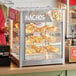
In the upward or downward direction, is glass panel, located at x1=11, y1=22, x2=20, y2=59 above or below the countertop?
above

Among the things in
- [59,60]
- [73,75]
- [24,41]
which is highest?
[24,41]

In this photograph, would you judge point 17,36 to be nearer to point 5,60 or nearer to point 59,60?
point 5,60

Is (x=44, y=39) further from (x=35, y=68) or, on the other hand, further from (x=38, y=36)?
(x=35, y=68)

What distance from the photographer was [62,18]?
209 cm

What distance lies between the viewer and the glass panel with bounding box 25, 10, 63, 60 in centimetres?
201

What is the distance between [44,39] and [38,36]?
0.06 metres

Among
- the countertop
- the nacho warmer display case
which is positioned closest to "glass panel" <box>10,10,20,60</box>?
the nacho warmer display case

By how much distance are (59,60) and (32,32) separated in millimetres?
335

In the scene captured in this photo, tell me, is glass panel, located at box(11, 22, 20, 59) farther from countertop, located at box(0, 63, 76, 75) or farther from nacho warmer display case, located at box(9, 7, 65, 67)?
countertop, located at box(0, 63, 76, 75)

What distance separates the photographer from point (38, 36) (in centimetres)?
204

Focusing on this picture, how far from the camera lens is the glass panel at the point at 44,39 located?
6.60 ft

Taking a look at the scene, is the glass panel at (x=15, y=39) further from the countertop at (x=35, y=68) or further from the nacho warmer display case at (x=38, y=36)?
the countertop at (x=35, y=68)

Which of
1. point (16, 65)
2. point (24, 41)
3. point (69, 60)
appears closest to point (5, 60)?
point (16, 65)

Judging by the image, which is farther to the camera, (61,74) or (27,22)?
(61,74)
